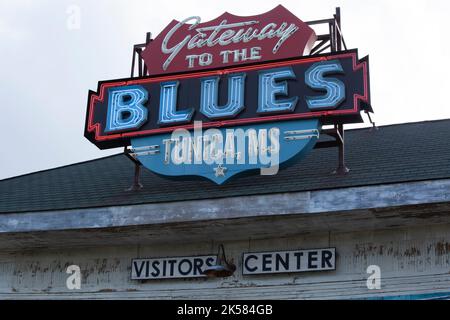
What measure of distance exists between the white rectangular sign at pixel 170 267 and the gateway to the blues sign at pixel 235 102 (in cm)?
145

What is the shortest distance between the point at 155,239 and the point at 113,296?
3.97ft

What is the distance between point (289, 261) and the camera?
40.2 feet

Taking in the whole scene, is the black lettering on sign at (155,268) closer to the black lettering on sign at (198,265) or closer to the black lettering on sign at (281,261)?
the black lettering on sign at (198,265)

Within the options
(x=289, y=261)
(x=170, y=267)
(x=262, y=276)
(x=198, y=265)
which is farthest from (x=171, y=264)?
(x=289, y=261)

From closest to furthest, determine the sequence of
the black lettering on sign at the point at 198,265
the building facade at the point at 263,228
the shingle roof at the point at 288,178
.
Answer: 1. the building facade at the point at 263,228
2. the shingle roof at the point at 288,178
3. the black lettering on sign at the point at 198,265

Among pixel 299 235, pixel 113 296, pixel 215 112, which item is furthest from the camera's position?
pixel 215 112

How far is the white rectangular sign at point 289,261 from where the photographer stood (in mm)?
12008

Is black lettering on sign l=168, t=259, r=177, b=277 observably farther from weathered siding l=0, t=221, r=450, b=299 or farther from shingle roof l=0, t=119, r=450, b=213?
shingle roof l=0, t=119, r=450, b=213

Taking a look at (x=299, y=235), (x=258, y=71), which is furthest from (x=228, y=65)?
(x=299, y=235)

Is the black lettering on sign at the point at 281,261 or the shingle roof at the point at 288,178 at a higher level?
the shingle roof at the point at 288,178

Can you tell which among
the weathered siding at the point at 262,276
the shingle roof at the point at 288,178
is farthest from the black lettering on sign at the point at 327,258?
the shingle roof at the point at 288,178

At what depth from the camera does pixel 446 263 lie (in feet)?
37.2

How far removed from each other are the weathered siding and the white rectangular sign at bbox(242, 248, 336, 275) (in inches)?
3.8

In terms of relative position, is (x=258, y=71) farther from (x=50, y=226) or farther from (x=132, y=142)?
(x=50, y=226)
